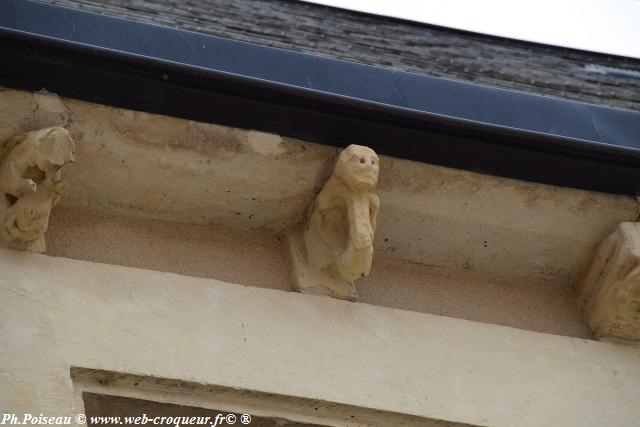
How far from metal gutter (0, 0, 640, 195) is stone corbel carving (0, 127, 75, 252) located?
27cm

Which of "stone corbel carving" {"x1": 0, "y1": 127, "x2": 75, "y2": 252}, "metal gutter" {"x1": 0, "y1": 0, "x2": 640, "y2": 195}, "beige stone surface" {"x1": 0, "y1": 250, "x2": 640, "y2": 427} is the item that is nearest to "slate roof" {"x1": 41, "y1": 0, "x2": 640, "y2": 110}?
"metal gutter" {"x1": 0, "y1": 0, "x2": 640, "y2": 195}

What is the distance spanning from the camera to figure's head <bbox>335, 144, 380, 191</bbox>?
5227mm

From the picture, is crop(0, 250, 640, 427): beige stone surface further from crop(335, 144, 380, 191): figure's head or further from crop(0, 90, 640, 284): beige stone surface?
crop(335, 144, 380, 191): figure's head

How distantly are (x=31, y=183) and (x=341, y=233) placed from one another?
1215 millimetres

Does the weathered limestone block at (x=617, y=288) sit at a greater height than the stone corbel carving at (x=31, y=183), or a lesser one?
lesser

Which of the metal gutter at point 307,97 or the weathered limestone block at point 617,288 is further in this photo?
the weathered limestone block at point 617,288

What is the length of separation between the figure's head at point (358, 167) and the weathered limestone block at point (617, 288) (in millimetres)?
1097

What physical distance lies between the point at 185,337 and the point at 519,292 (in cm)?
154

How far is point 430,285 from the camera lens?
5.76 meters

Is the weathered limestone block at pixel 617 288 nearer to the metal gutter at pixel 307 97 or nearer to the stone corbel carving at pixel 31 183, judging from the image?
the metal gutter at pixel 307 97

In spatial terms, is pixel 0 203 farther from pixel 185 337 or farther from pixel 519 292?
pixel 519 292

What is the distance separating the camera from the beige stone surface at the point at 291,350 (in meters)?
4.91

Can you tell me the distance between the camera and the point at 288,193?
5582mm

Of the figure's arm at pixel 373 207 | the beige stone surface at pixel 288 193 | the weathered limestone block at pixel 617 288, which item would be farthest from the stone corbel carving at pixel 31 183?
the weathered limestone block at pixel 617 288
